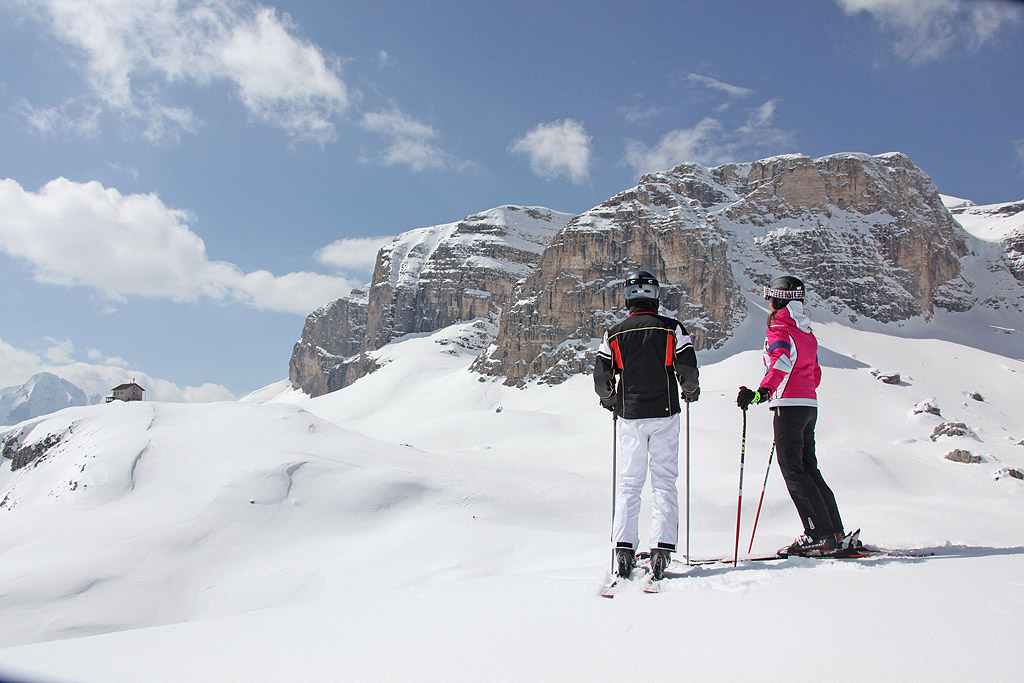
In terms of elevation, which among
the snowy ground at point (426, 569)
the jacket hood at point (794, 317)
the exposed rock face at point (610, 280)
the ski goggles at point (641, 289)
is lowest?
the snowy ground at point (426, 569)

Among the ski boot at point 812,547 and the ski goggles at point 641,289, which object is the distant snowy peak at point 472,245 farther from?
the ski boot at point 812,547

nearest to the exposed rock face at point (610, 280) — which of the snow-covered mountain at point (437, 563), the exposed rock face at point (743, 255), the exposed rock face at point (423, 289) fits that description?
the exposed rock face at point (743, 255)

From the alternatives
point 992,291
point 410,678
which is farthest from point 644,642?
point 992,291

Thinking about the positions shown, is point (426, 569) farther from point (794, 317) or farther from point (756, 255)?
point (756, 255)

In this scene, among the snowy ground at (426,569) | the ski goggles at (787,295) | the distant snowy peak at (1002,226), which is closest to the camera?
the snowy ground at (426,569)

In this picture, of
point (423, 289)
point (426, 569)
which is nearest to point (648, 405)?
point (426, 569)

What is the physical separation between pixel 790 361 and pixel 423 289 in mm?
123370

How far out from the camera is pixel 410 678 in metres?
2.17

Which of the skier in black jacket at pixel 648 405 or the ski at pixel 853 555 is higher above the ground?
the skier in black jacket at pixel 648 405

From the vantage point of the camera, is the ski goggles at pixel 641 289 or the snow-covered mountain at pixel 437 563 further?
the ski goggles at pixel 641 289

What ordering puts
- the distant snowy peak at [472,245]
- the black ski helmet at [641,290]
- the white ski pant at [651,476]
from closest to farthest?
the white ski pant at [651,476] < the black ski helmet at [641,290] < the distant snowy peak at [472,245]

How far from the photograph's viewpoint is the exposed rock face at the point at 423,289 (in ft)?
396

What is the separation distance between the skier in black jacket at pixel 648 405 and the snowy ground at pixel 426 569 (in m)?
0.66

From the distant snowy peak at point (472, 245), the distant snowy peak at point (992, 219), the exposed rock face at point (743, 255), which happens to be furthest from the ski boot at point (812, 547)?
the distant snowy peak at point (472, 245)
